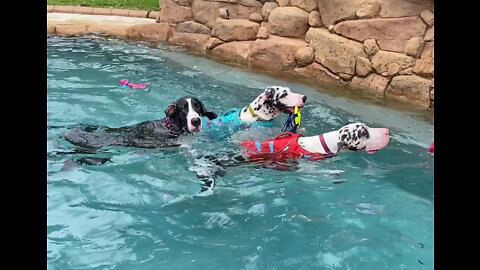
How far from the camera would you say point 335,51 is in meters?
8.54

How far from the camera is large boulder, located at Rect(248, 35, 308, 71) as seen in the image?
9.23 m

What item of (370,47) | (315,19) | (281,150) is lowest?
(281,150)

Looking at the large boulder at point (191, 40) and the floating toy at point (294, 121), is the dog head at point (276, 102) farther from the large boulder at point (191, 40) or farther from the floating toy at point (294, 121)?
the large boulder at point (191, 40)

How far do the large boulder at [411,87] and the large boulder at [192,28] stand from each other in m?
4.58

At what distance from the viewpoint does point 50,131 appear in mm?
5898

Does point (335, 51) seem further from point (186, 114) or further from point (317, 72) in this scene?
point (186, 114)

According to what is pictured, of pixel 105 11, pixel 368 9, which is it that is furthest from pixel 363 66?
pixel 105 11

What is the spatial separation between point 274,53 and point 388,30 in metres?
2.24

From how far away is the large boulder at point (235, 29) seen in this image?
10.1 m

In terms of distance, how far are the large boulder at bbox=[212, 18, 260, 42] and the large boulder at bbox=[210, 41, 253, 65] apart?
122mm
